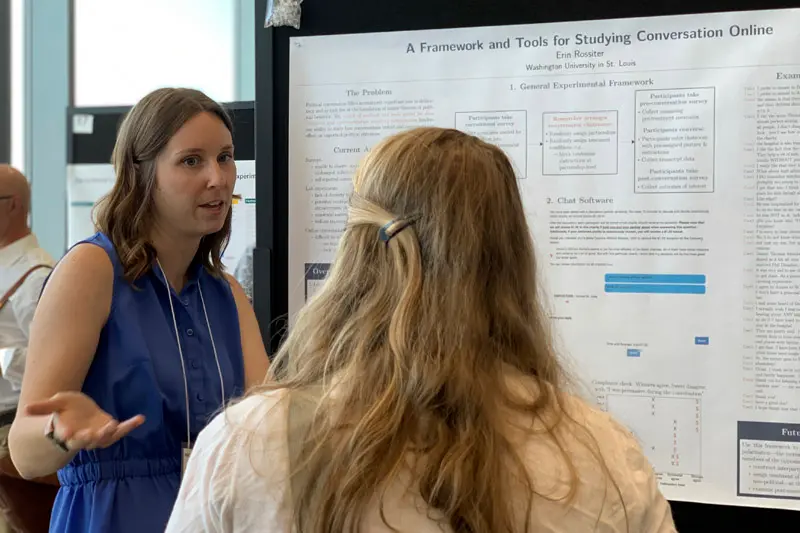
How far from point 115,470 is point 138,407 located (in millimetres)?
129

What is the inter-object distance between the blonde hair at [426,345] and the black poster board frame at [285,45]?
1.30 m

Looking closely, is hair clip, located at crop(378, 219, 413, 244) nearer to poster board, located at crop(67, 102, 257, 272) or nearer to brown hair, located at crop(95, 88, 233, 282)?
brown hair, located at crop(95, 88, 233, 282)

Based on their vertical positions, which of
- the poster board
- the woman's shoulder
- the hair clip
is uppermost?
the poster board

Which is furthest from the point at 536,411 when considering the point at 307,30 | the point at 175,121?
the point at 307,30

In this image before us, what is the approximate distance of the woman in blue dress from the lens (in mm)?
1477

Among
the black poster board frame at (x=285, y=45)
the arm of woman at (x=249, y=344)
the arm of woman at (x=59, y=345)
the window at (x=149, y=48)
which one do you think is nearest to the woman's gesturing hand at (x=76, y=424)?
the arm of woman at (x=59, y=345)

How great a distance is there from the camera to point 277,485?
37.3 inches

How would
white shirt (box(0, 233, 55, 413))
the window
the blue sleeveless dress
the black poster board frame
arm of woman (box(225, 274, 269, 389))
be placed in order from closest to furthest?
the blue sleeveless dress → arm of woman (box(225, 274, 269, 389)) → the black poster board frame → white shirt (box(0, 233, 55, 413)) → the window

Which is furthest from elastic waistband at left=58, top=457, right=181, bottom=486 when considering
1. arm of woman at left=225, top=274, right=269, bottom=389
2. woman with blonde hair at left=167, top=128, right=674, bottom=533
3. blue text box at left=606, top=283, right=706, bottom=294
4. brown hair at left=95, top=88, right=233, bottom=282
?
blue text box at left=606, top=283, right=706, bottom=294

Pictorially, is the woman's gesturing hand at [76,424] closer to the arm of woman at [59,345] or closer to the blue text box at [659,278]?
the arm of woman at [59,345]

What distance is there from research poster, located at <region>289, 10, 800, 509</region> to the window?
2.42m

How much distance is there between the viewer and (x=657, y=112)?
7.07ft

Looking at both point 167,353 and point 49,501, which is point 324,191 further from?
point 49,501

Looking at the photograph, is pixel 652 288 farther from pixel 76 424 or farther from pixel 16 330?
pixel 16 330
